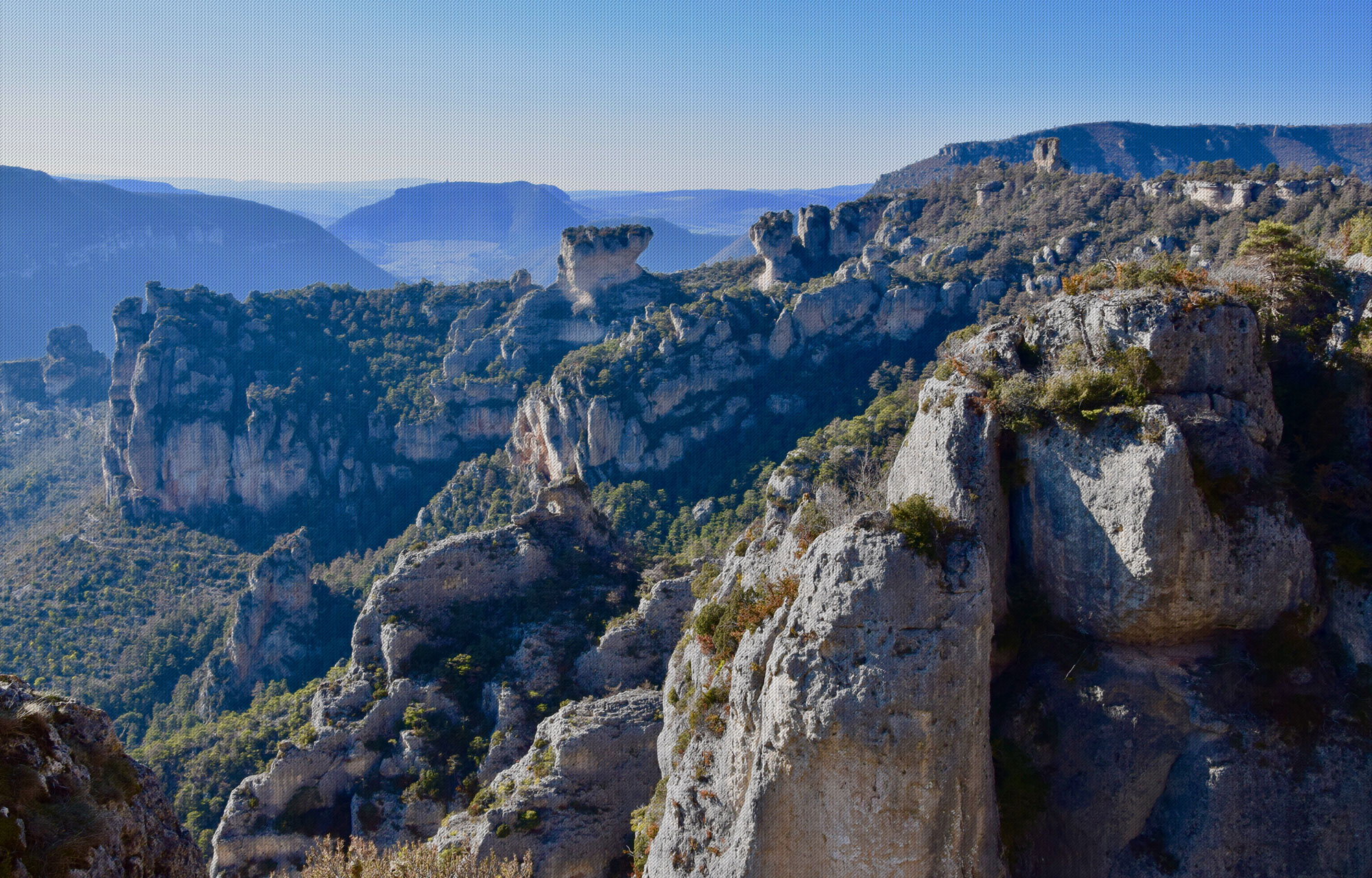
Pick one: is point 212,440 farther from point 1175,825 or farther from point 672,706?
point 1175,825

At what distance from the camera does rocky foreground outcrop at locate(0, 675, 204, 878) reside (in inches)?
346

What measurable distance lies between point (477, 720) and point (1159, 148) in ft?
572

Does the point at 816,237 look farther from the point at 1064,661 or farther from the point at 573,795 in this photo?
the point at 1064,661

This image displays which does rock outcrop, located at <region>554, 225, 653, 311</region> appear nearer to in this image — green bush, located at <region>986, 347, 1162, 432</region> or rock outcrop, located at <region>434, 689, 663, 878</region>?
rock outcrop, located at <region>434, 689, 663, 878</region>

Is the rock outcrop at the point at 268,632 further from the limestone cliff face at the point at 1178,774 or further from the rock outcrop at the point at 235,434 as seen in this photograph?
the limestone cliff face at the point at 1178,774

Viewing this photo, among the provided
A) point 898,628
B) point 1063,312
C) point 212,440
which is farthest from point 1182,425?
point 212,440

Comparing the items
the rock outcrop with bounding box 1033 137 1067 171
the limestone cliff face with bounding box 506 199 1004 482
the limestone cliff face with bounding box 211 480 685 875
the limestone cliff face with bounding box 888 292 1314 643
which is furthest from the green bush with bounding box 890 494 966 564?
the rock outcrop with bounding box 1033 137 1067 171

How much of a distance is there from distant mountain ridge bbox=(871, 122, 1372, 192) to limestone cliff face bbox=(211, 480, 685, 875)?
132 m

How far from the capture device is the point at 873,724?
10.9 m

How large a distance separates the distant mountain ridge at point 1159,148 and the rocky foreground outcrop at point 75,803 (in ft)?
483

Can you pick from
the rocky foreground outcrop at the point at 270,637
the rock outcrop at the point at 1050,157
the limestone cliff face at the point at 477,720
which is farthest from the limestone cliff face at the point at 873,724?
the rock outcrop at the point at 1050,157

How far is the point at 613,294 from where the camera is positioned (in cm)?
8462

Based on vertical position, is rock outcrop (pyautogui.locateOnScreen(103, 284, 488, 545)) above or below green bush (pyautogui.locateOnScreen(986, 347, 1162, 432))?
below

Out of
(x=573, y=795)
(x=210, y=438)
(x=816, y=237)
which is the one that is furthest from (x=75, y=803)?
(x=816, y=237)
